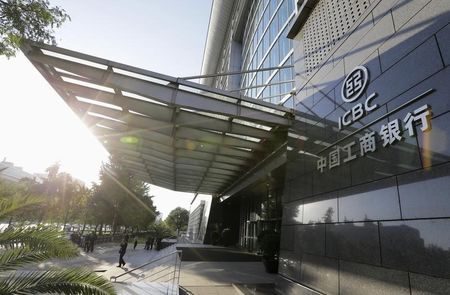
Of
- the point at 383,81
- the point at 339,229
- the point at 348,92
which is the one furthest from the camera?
the point at 348,92

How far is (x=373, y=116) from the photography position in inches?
211

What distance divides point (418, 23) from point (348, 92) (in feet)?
6.50

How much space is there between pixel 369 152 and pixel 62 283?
595 centimetres

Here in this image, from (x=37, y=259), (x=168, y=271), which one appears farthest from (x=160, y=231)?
(x=37, y=259)

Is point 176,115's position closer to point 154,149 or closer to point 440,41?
point 154,149

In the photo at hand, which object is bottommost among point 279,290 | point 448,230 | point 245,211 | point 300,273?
point 279,290

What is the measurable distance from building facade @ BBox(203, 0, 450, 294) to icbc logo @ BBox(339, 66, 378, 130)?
0.09ft

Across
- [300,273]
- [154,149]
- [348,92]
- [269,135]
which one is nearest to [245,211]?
[154,149]

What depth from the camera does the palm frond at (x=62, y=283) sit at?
4.18 m

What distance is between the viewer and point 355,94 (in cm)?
612

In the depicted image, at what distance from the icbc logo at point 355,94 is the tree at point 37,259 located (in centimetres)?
586

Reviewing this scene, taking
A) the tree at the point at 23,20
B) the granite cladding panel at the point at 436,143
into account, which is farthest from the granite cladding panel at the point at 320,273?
the tree at the point at 23,20

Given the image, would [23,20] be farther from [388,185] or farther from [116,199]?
[116,199]

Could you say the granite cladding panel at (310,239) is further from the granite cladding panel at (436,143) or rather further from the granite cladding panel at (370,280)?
the granite cladding panel at (436,143)
